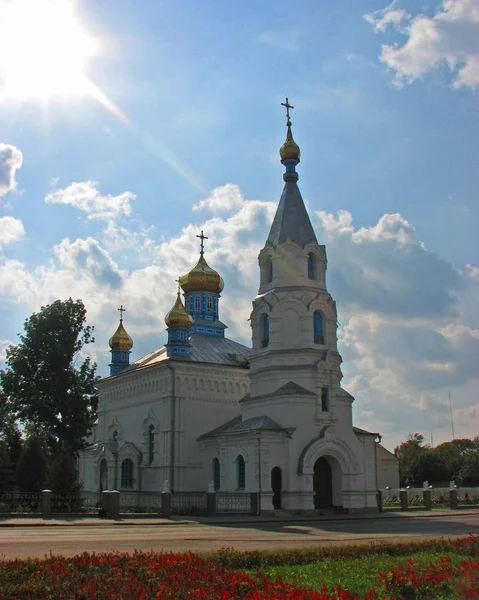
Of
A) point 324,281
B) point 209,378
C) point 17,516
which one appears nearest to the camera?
point 17,516

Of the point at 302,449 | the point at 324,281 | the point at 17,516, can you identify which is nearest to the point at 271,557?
the point at 17,516

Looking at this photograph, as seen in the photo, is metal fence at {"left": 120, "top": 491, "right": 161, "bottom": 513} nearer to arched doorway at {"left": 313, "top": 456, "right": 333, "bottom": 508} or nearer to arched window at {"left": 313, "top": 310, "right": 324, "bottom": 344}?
arched doorway at {"left": 313, "top": 456, "right": 333, "bottom": 508}

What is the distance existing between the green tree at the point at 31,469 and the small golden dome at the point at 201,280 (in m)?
12.9

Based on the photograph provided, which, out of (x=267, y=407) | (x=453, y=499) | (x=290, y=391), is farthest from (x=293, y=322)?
(x=453, y=499)

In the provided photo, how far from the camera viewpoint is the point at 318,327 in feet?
106

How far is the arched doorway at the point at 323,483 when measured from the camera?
3097cm

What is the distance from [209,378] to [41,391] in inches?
476

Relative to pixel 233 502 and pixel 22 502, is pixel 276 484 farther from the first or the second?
pixel 22 502

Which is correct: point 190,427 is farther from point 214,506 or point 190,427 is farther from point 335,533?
point 335,533

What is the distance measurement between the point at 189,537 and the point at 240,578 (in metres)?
9.20

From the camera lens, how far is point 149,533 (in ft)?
63.0

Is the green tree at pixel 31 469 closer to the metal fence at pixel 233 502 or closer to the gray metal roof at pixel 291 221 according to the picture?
the metal fence at pixel 233 502

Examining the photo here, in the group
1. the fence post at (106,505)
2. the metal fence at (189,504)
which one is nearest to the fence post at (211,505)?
the metal fence at (189,504)

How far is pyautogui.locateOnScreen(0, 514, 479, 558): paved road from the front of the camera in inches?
569
